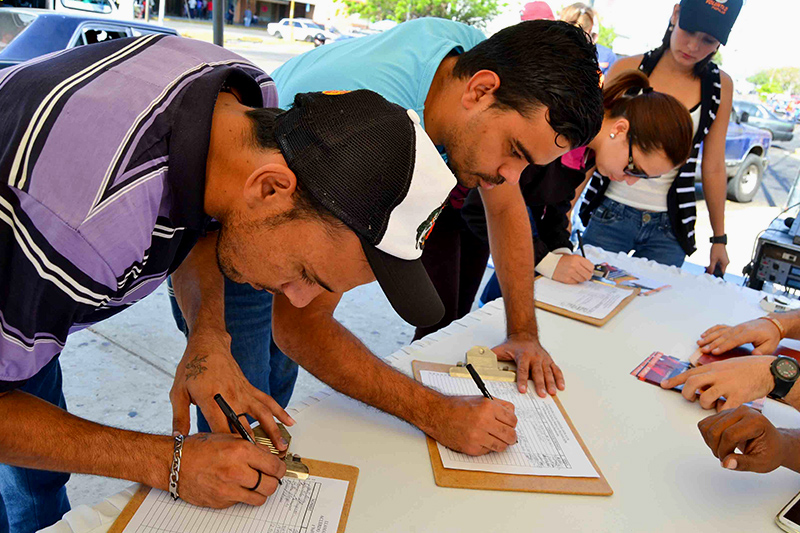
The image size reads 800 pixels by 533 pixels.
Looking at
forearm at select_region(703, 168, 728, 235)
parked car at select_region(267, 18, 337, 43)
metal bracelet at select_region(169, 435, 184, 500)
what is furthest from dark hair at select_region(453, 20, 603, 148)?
parked car at select_region(267, 18, 337, 43)

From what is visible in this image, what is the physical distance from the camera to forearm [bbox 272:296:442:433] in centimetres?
115

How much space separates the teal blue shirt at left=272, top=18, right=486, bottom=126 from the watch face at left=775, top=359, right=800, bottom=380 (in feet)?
3.18

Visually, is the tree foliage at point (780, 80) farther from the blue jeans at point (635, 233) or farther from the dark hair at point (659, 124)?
the dark hair at point (659, 124)

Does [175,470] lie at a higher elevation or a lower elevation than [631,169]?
lower

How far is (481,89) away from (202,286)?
2.43 feet

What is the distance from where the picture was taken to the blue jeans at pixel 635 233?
251 cm

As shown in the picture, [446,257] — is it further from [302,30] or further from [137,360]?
[302,30]

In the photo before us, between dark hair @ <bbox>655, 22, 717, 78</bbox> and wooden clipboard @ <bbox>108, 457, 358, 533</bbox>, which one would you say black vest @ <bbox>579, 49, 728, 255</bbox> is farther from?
wooden clipboard @ <bbox>108, 457, 358, 533</bbox>

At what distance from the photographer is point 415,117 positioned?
3.10 ft

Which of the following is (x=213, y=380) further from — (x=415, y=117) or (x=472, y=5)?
(x=472, y=5)

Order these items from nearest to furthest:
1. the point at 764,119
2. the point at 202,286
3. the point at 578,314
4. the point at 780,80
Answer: the point at 202,286, the point at 578,314, the point at 764,119, the point at 780,80

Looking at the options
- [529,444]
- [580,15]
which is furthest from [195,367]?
[580,15]

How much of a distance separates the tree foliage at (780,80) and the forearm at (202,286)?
42.3 ft

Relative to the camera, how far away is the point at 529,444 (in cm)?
Answer: 115
